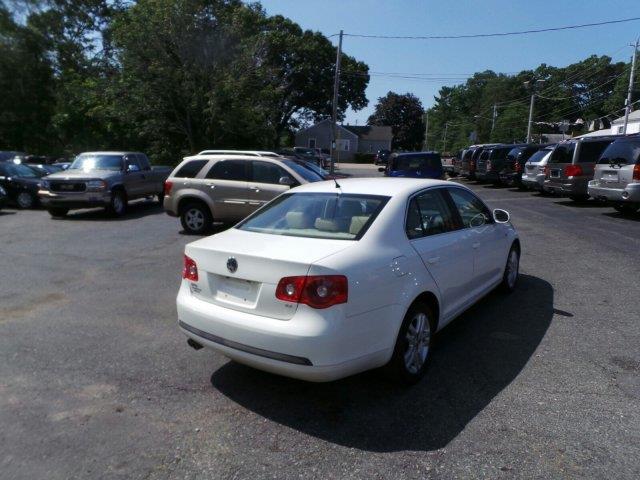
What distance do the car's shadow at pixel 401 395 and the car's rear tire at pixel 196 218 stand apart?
6979mm

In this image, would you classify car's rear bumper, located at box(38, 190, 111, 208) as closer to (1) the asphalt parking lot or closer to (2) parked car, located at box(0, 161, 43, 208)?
(2) parked car, located at box(0, 161, 43, 208)

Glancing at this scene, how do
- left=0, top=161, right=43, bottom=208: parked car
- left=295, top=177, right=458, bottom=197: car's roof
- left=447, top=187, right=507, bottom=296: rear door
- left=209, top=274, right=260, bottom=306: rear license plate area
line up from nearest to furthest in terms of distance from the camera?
left=209, top=274, right=260, bottom=306: rear license plate area
left=295, top=177, right=458, bottom=197: car's roof
left=447, top=187, right=507, bottom=296: rear door
left=0, top=161, right=43, bottom=208: parked car

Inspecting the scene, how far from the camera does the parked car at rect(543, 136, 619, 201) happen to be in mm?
16062

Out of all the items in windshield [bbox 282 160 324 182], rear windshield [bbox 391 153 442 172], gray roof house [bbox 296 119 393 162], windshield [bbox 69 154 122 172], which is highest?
gray roof house [bbox 296 119 393 162]

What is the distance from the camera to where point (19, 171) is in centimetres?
1639

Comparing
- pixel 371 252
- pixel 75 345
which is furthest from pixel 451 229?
pixel 75 345

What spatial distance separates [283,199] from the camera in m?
4.88

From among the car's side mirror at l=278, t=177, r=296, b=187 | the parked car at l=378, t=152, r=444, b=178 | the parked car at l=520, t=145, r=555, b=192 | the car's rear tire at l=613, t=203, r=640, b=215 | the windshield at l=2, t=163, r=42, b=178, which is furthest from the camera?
the parked car at l=520, t=145, r=555, b=192

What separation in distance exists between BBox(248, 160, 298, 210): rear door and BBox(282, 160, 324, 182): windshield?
0.19 m

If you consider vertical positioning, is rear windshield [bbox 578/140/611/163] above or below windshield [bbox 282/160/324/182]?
above

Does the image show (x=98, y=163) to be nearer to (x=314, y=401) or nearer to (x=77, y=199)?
(x=77, y=199)

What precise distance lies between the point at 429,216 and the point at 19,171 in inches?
626

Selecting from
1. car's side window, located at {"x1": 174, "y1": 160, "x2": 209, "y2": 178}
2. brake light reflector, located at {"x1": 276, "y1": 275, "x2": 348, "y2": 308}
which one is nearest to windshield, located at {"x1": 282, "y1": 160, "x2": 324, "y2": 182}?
car's side window, located at {"x1": 174, "y1": 160, "x2": 209, "y2": 178}

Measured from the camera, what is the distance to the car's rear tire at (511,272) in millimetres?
6266
